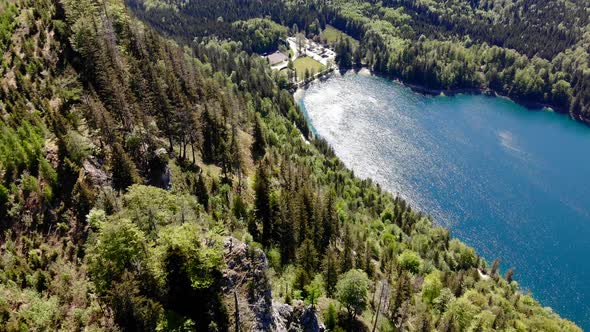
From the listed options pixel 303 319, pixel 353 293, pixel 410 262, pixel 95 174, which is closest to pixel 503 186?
pixel 410 262

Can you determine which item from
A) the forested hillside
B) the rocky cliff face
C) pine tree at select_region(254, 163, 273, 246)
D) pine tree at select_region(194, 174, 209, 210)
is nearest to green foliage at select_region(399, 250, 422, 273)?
the forested hillside

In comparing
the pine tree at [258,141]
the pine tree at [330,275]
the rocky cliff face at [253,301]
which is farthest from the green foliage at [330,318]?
the pine tree at [258,141]

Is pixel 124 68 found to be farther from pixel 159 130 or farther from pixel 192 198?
pixel 192 198

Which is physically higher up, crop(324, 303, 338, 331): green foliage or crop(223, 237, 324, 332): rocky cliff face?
crop(223, 237, 324, 332): rocky cliff face

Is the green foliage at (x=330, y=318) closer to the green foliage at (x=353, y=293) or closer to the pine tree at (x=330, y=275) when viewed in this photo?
the green foliage at (x=353, y=293)

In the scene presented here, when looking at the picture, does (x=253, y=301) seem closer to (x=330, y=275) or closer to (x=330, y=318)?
(x=330, y=318)

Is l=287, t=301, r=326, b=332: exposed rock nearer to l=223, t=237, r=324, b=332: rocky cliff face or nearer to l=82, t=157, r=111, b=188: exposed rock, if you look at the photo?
l=223, t=237, r=324, b=332: rocky cliff face
